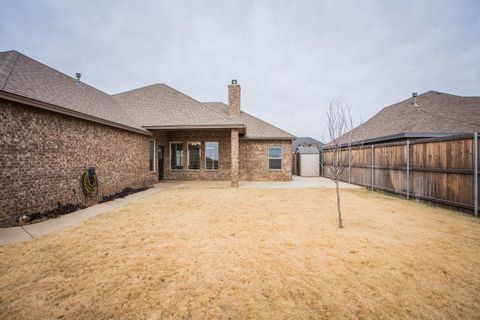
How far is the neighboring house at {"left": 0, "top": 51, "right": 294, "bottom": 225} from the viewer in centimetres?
480

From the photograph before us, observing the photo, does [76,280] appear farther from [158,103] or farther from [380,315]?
[158,103]

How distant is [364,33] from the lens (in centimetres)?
1587

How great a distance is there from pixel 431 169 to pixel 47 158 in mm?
12206

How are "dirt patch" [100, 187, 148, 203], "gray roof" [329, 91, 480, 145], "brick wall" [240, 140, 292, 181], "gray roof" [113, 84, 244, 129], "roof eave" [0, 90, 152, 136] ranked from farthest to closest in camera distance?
"brick wall" [240, 140, 292, 181] → "gray roof" [113, 84, 244, 129] → "gray roof" [329, 91, 480, 145] → "dirt patch" [100, 187, 148, 203] → "roof eave" [0, 90, 152, 136]

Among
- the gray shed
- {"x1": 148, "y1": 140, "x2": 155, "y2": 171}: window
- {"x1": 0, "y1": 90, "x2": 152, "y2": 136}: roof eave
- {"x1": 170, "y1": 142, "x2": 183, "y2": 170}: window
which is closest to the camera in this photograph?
{"x1": 0, "y1": 90, "x2": 152, "y2": 136}: roof eave

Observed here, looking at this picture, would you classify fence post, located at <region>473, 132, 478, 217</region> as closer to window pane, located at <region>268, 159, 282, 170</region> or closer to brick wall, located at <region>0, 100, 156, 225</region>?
window pane, located at <region>268, 159, 282, 170</region>

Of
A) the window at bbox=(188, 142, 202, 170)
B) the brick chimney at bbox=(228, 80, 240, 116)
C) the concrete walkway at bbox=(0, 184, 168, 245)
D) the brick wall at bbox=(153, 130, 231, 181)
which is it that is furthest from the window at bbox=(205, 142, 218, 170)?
the concrete walkway at bbox=(0, 184, 168, 245)

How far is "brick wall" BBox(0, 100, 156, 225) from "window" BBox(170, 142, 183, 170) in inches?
201

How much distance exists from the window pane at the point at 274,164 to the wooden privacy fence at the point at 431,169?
5396mm

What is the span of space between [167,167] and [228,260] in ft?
38.4

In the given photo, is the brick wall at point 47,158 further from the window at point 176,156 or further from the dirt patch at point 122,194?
the window at point 176,156

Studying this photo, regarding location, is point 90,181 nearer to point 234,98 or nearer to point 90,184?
point 90,184

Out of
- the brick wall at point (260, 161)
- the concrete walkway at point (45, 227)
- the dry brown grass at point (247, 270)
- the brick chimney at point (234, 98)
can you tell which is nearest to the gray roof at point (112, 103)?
the brick wall at point (260, 161)

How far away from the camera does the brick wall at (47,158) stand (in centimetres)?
456
